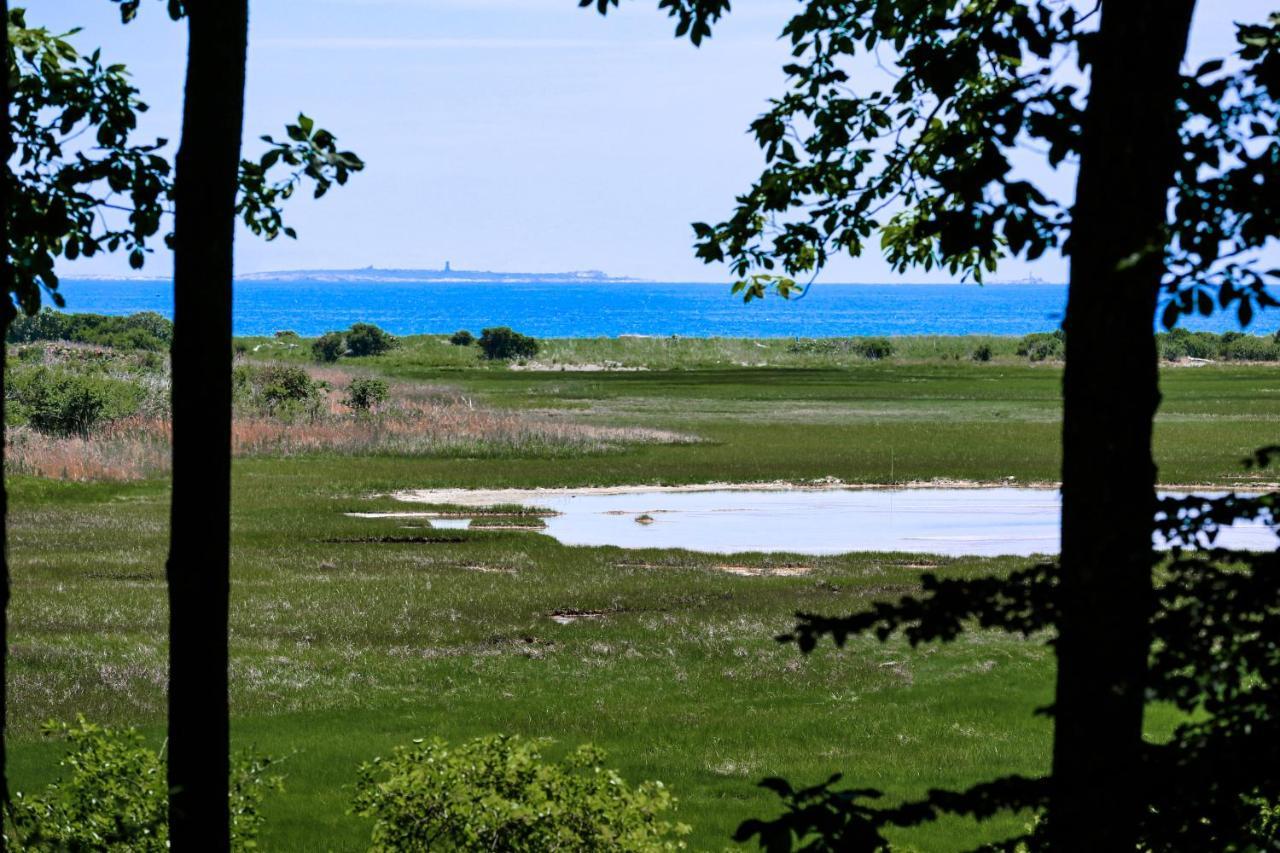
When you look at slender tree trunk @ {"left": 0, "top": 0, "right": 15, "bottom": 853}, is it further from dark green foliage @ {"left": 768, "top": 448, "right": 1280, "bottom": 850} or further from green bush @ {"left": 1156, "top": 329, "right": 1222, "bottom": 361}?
green bush @ {"left": 1156, "top": 329, "right": 1222, "bottom": 361}

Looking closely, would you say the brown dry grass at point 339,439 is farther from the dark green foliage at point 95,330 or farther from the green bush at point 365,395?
the dark green foliage at point 95,330

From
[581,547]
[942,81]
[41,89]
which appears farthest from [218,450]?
[581,547]

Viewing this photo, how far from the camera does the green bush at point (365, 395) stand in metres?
64.2

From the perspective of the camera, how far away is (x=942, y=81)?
6559mm

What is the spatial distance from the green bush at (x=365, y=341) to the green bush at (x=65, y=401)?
6186 cm

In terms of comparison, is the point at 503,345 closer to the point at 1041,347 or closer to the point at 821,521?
the point at 1041,347

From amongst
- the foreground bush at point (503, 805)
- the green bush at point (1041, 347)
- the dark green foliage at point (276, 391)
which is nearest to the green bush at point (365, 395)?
the dark green foliage at point (276, 391)

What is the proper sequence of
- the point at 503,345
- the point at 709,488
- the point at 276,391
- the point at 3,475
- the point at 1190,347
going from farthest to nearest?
the point at 1190,347, the point at 503,345, the point at 276,391, the point at 709,488, the point at 3,475

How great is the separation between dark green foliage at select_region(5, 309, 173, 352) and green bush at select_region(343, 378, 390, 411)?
4200cm

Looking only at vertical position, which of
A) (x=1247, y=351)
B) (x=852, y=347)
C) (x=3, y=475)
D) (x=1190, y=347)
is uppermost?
(x=1190, y=347)

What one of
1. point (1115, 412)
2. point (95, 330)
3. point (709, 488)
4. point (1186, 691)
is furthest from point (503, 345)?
point (1115, 412)

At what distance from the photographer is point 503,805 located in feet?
27.1

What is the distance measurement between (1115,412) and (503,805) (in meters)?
5.12

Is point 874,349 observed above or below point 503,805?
above
